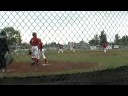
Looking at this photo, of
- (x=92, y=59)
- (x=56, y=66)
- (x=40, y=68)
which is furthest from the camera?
(x=92, y=59)

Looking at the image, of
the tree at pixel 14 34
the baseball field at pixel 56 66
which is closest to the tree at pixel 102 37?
the tree at pixel 14 34

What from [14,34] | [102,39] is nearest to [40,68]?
[14,34]

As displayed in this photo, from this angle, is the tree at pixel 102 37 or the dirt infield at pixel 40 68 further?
the dirt infield at pixel 40 68

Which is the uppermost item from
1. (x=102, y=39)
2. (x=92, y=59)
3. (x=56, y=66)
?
(x=102, y=39)

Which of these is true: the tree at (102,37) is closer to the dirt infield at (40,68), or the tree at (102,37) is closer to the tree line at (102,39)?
the tree line at (102,39)

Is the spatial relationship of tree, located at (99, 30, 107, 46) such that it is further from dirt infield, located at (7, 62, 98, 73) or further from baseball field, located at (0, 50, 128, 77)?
dirt infield, located at (7, 62, 98, 73)

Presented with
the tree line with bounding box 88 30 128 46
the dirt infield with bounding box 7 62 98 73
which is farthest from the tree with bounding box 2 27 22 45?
the dirt infield with bounding box 7 62 98 73

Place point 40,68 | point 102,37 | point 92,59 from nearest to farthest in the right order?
point 102,37
point 40,68
point 92,59

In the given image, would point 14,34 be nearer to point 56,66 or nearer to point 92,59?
point 56,66

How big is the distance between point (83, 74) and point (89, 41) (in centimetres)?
37
